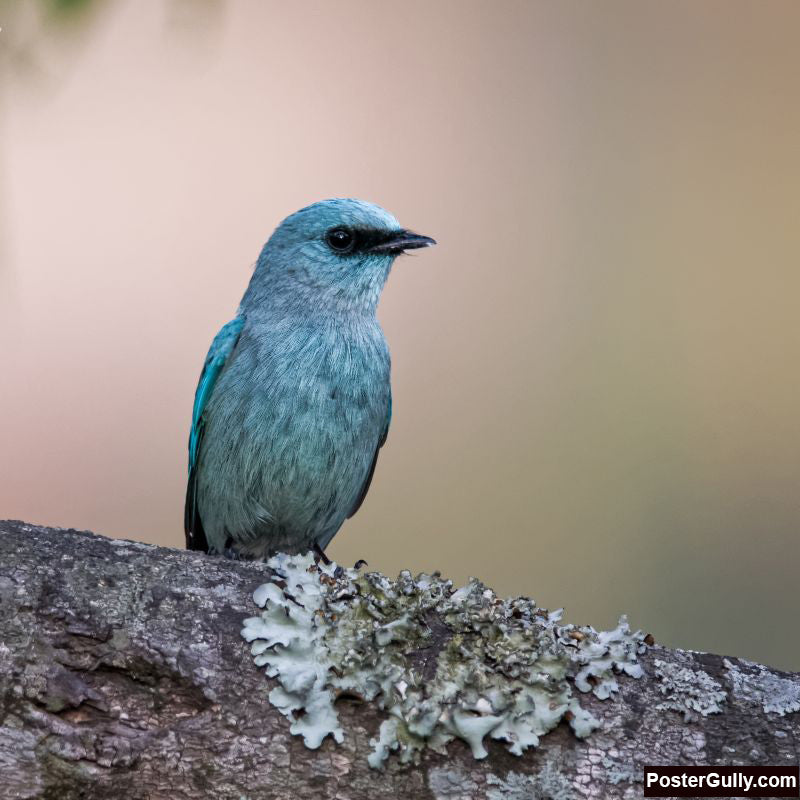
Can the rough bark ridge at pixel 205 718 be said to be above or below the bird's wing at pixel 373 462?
below

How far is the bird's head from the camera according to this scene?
201 inches

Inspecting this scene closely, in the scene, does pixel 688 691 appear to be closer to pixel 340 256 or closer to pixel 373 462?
pixel 373 462

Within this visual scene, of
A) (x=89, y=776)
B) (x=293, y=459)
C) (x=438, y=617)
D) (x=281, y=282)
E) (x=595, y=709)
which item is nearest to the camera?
(x=89, y=776)

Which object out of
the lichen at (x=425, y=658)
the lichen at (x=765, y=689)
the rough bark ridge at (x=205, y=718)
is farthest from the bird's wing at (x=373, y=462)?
the lichen at (x=765, y=689)

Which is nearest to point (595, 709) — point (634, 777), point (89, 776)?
point (634, 777)

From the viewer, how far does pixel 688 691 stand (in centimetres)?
270

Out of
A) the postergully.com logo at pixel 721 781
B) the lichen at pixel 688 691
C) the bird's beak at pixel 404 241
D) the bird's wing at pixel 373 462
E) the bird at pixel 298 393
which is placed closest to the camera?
the postergully.com logo at pixel 721 781

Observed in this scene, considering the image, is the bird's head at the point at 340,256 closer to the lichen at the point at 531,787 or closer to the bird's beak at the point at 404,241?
the bird's beak at the point at 404,241

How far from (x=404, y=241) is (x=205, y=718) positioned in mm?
3057

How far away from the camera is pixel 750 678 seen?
2.77 m

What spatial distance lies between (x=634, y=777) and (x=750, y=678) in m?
0.49

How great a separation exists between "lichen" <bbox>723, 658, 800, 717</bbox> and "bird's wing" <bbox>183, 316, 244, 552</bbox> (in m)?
3.05

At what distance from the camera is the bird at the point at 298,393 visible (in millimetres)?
4738

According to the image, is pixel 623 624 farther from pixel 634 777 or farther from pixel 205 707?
pixel 205 707
